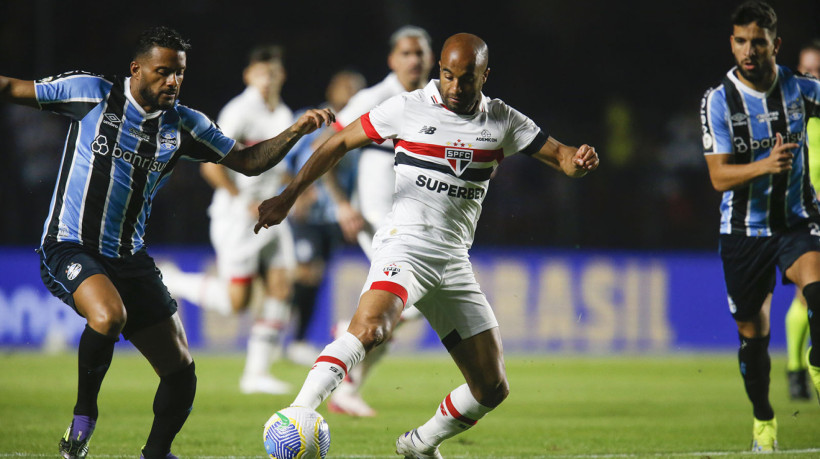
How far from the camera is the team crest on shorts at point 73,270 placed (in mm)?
4758

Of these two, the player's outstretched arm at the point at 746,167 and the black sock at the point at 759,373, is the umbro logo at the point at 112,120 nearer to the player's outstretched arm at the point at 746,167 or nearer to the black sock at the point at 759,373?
the player's outstretched arm at the point at 746,167

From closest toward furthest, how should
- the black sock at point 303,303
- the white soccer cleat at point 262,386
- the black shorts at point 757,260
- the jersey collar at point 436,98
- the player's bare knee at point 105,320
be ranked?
the player's bare knee at point 105,320, the jersey collar at point 436,98, the black shorts at point 757,260, the white soccer cleat at point 262,386, the black sock at point 303,303

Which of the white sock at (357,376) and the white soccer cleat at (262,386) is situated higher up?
the white sock at (357,376)

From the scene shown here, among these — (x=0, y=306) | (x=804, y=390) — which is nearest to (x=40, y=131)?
(x=0, y=306)

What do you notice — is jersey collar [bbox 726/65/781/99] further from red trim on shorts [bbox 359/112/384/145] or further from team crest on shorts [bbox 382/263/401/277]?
team crest on shorts [bbox 382/263/401/277]

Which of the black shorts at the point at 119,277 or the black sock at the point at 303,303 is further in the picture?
the black sock at the point at 303,303

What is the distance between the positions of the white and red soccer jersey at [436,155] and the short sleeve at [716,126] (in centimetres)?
140

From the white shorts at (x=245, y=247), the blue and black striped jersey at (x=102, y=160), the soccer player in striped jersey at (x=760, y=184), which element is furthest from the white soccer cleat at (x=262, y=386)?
the soccer player in striped jersey at (x=760, y=184)

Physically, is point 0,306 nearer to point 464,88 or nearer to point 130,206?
point 130,206

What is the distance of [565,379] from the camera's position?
35.3ft

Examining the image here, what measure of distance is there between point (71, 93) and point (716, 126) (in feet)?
11.7

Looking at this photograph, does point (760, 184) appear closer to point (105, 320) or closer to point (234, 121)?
point (105, 320)

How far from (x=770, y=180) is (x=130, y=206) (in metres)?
3.62

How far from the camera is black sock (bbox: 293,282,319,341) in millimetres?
12273
